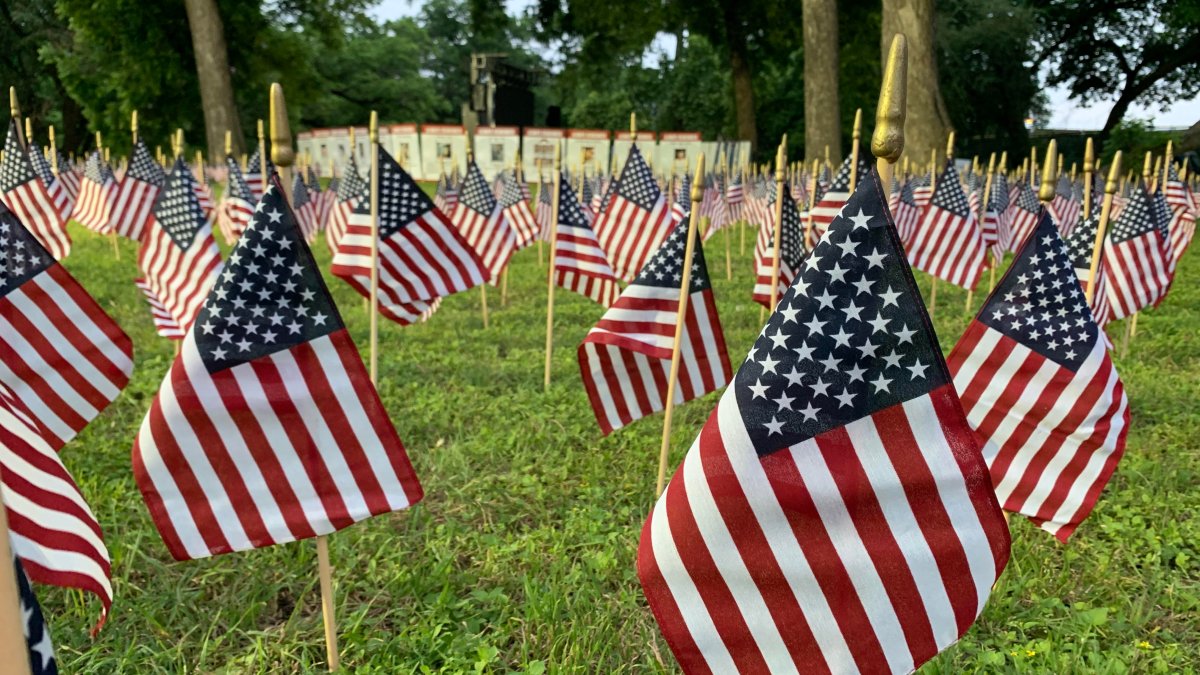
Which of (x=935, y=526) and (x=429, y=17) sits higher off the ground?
(x=429, y=17)

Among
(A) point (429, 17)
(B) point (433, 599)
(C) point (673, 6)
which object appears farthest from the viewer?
(A) point (429, 17)

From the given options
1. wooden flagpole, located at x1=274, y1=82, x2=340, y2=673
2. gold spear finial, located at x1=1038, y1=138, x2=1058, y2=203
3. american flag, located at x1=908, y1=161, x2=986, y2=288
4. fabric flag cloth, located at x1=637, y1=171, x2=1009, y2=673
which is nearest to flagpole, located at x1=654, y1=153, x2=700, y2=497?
gold spear finial, located at x1=1038, y1=138, x2=1058, y2=203

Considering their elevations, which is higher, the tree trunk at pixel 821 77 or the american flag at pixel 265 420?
the tree trunk at pixel 821 77

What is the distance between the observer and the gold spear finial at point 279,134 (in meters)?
2.71

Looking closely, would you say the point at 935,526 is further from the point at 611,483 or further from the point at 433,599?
the point at 611,483

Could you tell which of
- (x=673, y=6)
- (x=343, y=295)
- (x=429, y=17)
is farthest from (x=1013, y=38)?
(x=429, y=17)

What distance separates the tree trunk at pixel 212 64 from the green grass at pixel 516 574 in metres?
18.1

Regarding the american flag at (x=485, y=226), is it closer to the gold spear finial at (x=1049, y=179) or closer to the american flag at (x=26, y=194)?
the american flag at (x=26, y=194)

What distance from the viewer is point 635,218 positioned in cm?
759

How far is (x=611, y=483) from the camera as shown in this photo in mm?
4879

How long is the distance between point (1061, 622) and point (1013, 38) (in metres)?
40.1

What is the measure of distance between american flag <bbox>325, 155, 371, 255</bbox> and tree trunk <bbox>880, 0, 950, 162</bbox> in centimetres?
1081

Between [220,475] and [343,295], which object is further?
[343,295]

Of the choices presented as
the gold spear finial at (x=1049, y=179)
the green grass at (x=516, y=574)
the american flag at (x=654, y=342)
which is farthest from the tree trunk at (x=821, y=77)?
the gold spear finial at (x=1049, y=179)
